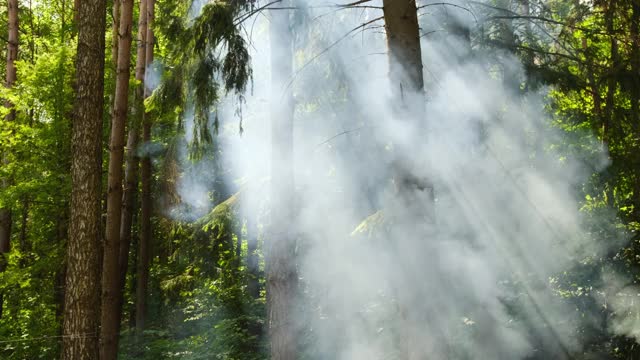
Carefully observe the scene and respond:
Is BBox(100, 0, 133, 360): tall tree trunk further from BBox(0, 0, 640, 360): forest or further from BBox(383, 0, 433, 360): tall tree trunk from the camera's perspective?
BBox(383, 0, 433, 360): tall tree trunk

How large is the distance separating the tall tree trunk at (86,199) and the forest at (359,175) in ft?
0.07

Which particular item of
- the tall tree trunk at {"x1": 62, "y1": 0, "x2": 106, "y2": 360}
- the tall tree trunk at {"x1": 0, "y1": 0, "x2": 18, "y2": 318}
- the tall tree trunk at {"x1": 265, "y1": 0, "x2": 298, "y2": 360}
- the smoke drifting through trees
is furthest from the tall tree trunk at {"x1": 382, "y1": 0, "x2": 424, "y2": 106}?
the tall tree trunk at {"x1": 0, "y1": 0, "x2": 18, "y2": 318}

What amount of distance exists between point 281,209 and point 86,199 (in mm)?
2411

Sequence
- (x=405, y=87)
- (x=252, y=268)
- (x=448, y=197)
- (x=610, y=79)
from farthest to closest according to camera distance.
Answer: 1. (x=252, y=268)
2. (x=448, y=197)
3. (x=610, y=79)
4. (x=405, y=87)

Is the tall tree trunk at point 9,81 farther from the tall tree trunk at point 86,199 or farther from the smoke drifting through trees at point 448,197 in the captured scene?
the smoke drifting through trees at point 448,197

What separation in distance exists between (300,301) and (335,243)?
1328 millimetres

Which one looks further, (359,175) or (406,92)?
(359,175)

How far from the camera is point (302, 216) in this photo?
950 centimetres

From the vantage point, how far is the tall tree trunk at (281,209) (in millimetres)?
5934

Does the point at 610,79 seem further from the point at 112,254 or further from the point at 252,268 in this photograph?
the point at 252,268

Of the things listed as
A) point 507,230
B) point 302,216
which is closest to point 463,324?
point 507,230

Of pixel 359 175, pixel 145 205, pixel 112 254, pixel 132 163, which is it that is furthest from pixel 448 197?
pixel 145 205

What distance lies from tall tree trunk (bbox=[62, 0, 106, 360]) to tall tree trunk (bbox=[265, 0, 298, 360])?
2.16 m

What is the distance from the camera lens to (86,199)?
239 inches
